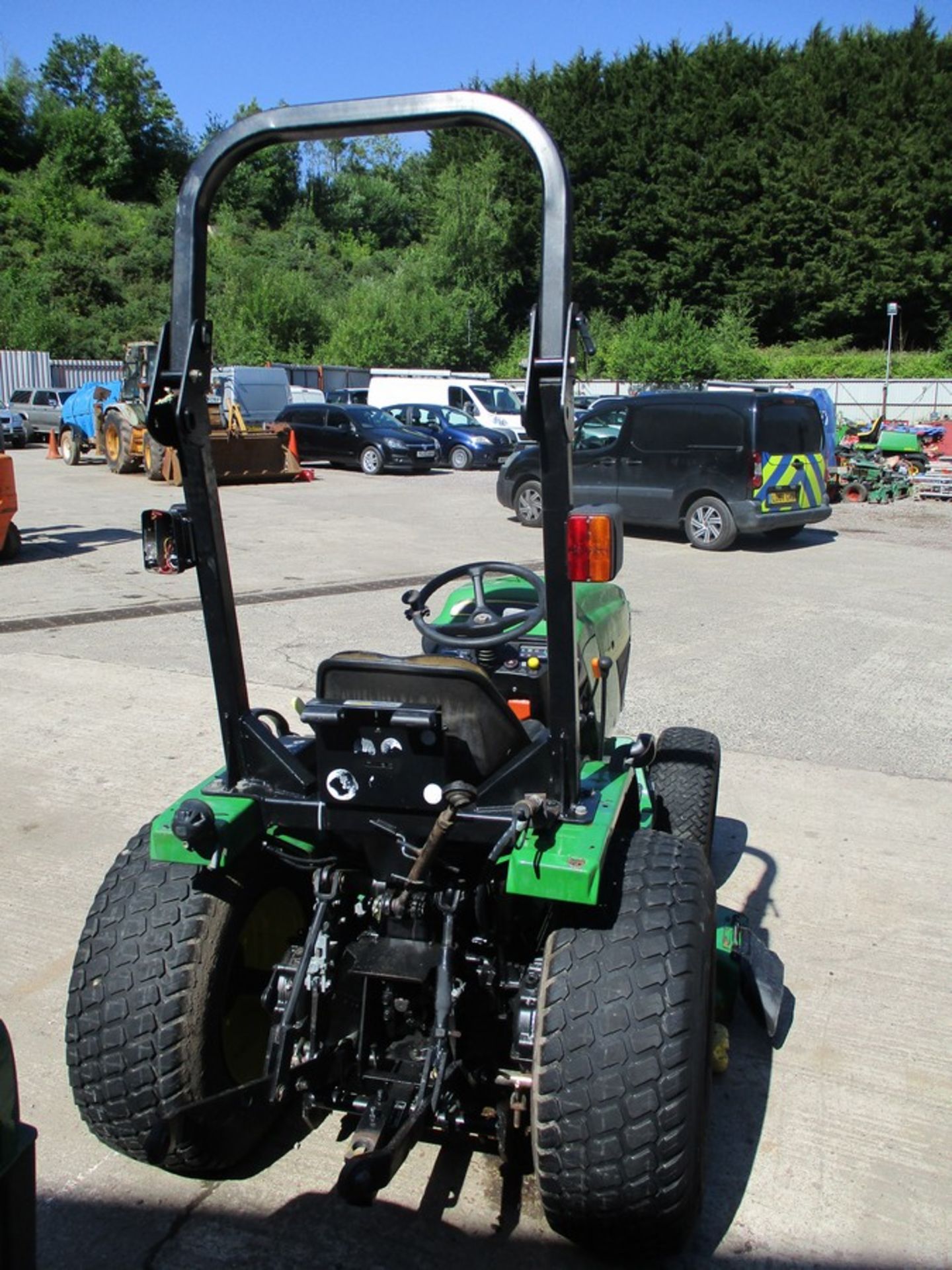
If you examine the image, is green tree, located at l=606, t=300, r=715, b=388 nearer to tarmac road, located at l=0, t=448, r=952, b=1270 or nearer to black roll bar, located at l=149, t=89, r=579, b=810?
tarmac road, located at l=0, t=448, r=952, b=1270

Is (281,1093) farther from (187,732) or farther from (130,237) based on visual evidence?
(130,237)

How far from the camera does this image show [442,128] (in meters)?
2.31

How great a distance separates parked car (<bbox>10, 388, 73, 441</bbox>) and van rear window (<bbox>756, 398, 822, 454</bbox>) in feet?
67.8

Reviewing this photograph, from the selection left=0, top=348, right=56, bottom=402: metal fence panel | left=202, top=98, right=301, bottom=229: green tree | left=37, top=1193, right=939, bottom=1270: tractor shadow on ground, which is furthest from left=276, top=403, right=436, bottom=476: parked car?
left=202, top=98, right=301, bottom=229: green tree

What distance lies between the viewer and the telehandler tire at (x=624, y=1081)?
2203 millimetres

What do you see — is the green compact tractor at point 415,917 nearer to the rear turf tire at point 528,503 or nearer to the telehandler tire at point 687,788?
the telehandler tire at point 687,788

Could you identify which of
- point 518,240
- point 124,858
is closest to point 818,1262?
point 124,858

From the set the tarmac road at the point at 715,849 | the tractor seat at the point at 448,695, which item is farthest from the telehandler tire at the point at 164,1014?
the tractor seat at the point at 448,695

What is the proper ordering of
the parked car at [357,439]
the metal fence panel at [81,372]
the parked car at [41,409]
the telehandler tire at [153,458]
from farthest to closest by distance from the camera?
the metal fence panel at [81,372]
the parked car at [41,409]
the parked car at [357,439]
the telehandler tire at [153,458]

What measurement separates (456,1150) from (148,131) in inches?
2924

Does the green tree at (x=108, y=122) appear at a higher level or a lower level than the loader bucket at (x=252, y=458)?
higher

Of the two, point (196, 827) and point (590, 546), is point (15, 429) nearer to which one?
point (196, 827)

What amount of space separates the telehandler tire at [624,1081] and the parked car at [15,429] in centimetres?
2848

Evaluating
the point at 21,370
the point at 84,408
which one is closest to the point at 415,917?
the point at 84,408
